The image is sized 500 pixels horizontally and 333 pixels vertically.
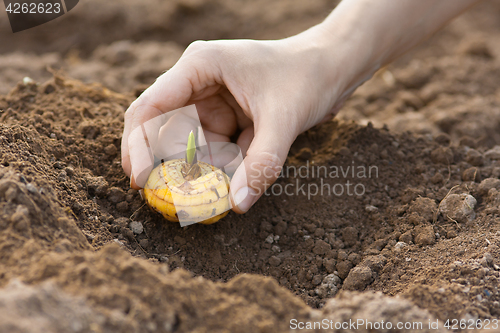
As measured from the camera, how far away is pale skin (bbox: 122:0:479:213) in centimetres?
188

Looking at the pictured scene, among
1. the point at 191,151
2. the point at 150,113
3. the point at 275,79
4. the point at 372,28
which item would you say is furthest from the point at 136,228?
the point at 372,28

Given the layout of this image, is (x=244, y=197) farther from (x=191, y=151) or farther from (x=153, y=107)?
(x=153, y=107)

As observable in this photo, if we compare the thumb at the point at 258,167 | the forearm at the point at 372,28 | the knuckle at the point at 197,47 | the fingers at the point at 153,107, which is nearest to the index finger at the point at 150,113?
the fingers at the point at 153,107

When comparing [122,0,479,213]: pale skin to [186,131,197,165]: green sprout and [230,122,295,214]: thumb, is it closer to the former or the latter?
[230,122,295,214]: thumb

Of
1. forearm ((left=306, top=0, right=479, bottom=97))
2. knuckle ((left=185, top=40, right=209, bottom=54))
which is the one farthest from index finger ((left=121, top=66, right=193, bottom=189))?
forearm ((left=306, top=0, right=479, bottom=97))

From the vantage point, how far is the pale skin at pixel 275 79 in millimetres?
1880

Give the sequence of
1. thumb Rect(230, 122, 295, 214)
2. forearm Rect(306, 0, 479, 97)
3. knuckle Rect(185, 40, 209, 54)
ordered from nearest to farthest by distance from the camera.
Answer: thumb Rect(230, 122, 295, 214), knuckle Rect(185, 40, 209, 54), forearm Rect(306, 0, 479, 97)

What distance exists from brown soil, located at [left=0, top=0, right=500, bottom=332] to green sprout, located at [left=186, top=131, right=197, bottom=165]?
0.35 metres

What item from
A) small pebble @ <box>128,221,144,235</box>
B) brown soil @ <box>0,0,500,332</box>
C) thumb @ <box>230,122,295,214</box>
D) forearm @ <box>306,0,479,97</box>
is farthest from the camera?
forearm @ <box>306,0,479,97</box>

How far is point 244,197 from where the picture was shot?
1809 millimetres

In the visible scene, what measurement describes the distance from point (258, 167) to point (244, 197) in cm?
16

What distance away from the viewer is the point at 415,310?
1339mm

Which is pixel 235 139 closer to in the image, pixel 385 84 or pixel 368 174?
pixel 368 174

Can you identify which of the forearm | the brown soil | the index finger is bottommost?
the brown soil
